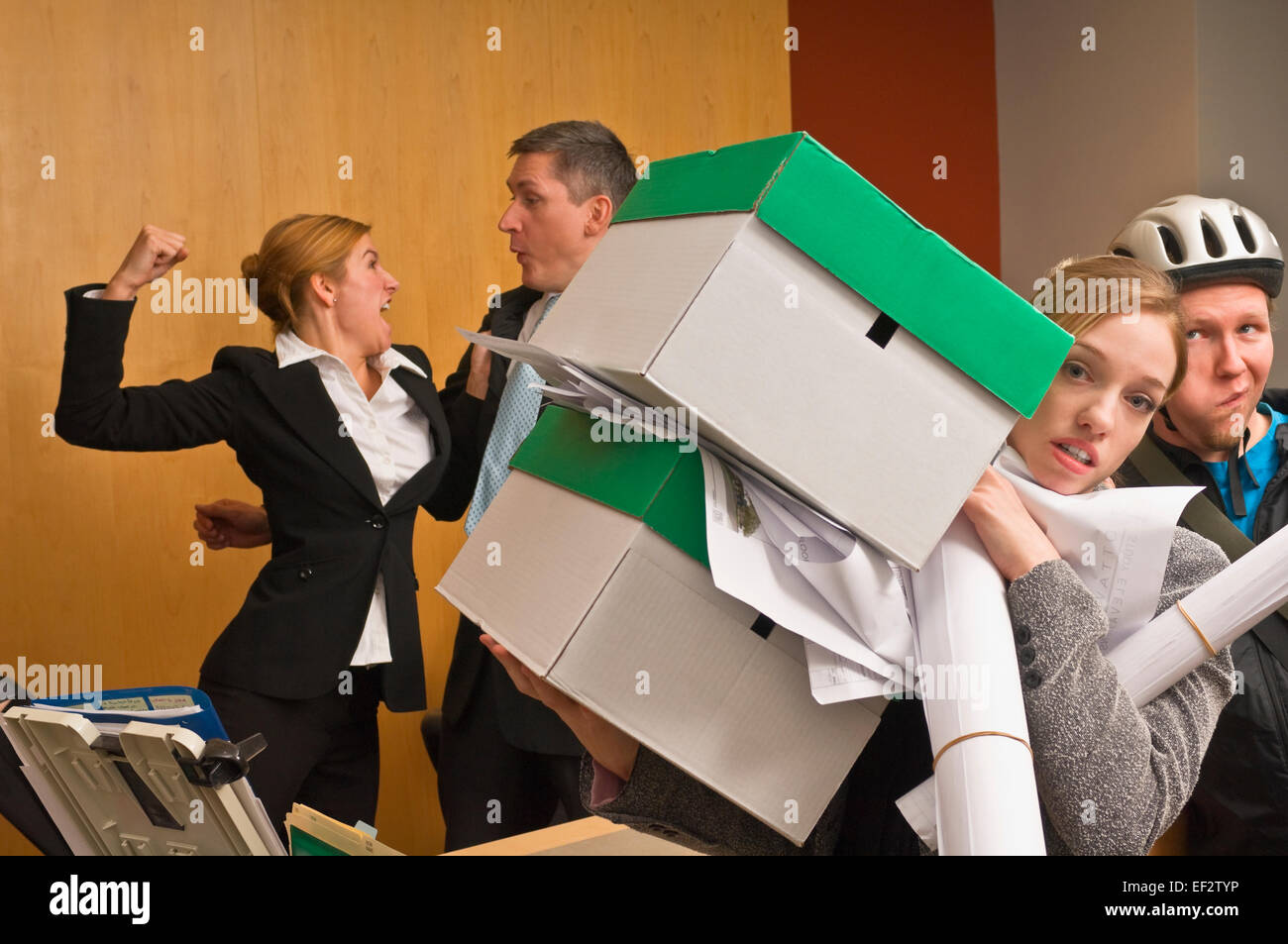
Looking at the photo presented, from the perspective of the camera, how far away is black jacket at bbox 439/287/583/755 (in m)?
2.26

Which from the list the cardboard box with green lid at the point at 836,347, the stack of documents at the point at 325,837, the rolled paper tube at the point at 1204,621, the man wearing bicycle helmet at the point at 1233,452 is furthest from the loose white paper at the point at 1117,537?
the stack of documents at the point at 325,837

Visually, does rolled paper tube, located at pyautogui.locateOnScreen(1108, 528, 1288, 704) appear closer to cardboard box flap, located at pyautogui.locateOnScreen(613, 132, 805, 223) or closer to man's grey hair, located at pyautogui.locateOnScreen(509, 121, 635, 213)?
cardboard box flap, located at pyautogui.locateOnScreen(613, 132, 805, 223)

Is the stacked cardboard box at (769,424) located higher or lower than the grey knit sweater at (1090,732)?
higher

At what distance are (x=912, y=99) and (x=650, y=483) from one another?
329 centimetres

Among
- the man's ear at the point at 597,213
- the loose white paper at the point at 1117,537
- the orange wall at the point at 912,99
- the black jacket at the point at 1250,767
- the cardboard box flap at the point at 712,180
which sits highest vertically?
the orange wall at the point at 912,99

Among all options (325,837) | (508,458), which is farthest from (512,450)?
(325,837)

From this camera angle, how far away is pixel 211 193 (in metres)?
3.21

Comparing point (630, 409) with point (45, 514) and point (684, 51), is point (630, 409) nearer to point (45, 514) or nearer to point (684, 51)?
point (45, 514)

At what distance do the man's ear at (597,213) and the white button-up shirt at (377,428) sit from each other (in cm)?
47

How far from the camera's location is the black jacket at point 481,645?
2.26m

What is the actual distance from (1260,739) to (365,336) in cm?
179

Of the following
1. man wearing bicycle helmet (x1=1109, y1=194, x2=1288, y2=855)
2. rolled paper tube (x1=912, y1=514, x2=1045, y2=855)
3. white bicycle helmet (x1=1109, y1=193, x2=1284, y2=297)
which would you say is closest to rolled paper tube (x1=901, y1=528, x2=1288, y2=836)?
rolled paper tube (x1=912, y1=514, x2=1045, y2=855)

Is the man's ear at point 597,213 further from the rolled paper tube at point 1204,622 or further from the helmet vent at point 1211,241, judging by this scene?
Result: the rolled paper tube at point 1204,622

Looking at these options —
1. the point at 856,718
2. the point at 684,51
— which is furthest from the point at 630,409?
the point at 684,51
